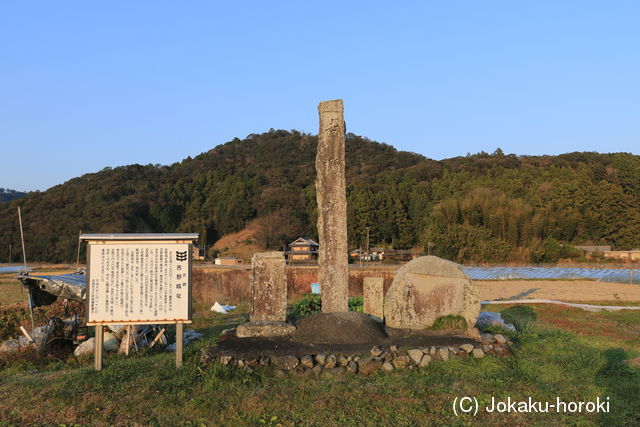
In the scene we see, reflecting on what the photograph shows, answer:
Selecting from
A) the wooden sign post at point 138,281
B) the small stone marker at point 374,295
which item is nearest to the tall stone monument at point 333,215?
the small stone marker at point 374,295

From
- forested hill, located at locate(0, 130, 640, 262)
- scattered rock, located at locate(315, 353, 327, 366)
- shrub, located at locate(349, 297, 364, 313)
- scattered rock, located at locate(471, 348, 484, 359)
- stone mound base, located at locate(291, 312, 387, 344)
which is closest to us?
scattered rock, located at locate(315, 353, 327, 366)

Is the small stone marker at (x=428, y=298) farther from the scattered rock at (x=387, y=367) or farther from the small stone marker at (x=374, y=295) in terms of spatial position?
the small stone marker at (x=374, y=295)

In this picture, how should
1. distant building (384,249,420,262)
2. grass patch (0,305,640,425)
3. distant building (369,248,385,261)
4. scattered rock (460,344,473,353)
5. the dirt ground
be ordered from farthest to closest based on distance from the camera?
distant building (369,248,385,261) → distant building (384,249,420,262) → the dirt ground → scattered rock (460,344,473,353) → grass patch (0,305,640,425)

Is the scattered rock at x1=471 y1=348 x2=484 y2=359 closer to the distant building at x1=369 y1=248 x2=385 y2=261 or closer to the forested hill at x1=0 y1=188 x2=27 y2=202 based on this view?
the distant building at x1=369 y1=248 x2=385 y2=261

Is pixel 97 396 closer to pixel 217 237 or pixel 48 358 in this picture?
pixel 48 358

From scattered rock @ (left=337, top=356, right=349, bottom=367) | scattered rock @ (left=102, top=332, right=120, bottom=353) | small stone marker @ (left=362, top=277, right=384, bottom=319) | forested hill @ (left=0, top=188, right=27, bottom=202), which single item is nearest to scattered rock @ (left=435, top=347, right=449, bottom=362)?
scattered rock @ (left=337, top=356, right=349, bottom=367)

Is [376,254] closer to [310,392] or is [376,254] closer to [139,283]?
[139,283]

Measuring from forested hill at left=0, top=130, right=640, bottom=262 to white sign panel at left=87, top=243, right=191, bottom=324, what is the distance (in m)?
36.0

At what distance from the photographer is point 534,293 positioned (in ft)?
72.1

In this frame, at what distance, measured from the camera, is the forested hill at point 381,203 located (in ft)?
141

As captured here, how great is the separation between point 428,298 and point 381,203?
156ft

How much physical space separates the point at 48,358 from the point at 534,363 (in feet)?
25.9

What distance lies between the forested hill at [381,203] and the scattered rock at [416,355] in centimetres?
3460

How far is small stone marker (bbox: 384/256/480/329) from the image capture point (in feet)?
29.2
